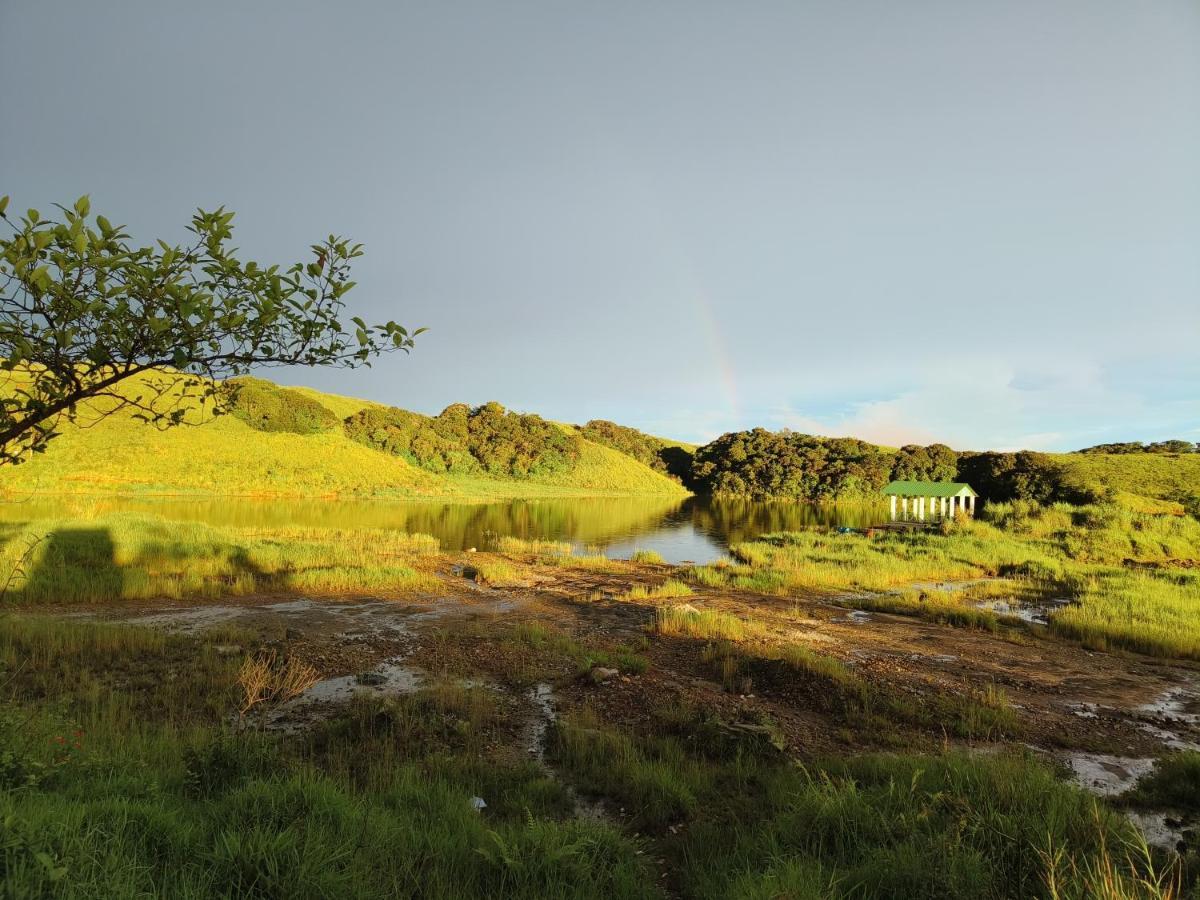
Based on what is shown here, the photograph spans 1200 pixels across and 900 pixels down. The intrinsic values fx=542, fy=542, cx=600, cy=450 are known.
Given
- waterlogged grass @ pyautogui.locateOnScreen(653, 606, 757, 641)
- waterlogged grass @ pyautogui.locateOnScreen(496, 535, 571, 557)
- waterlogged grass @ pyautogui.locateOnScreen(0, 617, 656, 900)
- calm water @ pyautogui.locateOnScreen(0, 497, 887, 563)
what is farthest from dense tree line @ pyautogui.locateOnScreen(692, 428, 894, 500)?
waterlogged grass @ pyautogui.locateOnScreen(0, 617, 656, 900)

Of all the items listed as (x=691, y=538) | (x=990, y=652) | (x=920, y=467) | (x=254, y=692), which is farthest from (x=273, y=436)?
(x=920, y=467)

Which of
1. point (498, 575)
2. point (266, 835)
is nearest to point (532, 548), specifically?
point (498, 575)

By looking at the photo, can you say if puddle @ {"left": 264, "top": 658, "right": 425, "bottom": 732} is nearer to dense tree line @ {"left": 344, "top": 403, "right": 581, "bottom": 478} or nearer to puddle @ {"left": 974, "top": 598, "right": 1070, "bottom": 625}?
puddle @ {"left": 974, "top": 598, "right": 1070, "bottom": 625}

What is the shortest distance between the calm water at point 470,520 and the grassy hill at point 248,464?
23.5 feet

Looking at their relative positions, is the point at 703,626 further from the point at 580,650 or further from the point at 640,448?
the point at 640,448

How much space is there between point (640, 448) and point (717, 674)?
144971mm

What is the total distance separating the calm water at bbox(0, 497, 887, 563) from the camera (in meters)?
34.2

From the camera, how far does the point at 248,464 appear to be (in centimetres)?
6303

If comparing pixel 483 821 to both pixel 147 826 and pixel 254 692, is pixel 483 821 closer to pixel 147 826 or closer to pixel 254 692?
pixel 147 826

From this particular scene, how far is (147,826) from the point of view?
339 centimetres

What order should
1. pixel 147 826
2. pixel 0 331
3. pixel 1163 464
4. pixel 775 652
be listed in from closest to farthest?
pixel 0 331 < pixel 147 826 < pixel 775 652 < pixel 1163 464

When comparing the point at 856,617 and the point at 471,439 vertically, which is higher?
the point at 471,439

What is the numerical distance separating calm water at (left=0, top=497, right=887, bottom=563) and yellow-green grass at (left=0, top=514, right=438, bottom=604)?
8.60 m

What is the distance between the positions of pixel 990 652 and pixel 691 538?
100 ft
